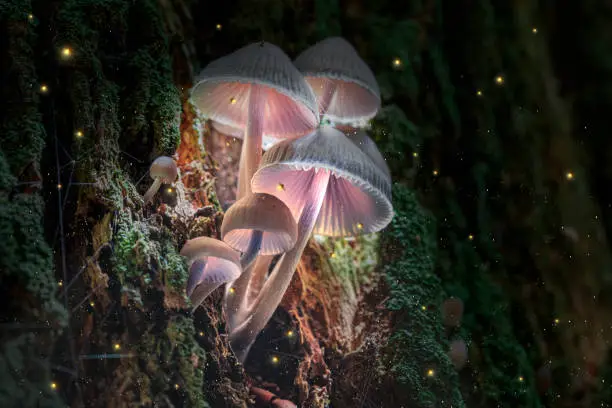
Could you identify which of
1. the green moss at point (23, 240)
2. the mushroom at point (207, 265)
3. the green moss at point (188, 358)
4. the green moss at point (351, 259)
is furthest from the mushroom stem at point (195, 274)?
the green moss at point (351, 259)

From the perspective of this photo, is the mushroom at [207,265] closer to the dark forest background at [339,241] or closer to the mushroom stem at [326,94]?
the dark forest background at [339,241]

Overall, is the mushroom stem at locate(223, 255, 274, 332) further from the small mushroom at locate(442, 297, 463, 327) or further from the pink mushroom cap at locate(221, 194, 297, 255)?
the small mushroom at locate(442, 297, 463, 327)

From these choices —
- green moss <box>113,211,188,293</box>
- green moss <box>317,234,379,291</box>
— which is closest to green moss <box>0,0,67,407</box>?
green moss <box>113,211,188,293</box>

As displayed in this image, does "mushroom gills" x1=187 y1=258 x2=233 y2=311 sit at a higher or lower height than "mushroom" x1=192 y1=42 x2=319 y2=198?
lower

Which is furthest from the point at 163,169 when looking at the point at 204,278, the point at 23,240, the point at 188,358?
the point at 188,358

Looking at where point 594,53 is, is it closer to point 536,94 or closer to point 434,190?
point 536,94
